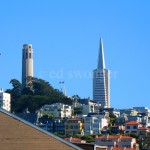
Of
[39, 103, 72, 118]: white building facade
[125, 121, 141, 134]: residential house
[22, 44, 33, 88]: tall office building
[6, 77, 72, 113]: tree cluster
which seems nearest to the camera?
[125, 121, 141, 134]: residential house

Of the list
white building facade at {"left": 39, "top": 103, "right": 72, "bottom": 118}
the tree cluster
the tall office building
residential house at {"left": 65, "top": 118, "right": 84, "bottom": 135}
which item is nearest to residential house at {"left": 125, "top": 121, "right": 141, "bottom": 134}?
residential house at {"left": 65, "top": 118, "right": 84, "bottom": 135}

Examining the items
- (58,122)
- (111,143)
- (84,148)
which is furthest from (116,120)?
(84,148)

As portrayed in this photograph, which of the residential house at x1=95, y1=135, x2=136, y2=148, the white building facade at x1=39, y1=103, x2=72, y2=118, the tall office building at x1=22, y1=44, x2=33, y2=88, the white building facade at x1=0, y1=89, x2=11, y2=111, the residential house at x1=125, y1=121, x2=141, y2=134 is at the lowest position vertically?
the residential house at x1=95, y1=135, x2=136, y2=148

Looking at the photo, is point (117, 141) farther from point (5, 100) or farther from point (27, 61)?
point (27, 61)

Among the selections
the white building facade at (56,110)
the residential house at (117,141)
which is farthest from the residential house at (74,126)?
the residential house at (117,141)

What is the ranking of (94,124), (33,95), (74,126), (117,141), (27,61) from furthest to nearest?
(27,61), (33,95), (94,124), (74,126), (117,141)

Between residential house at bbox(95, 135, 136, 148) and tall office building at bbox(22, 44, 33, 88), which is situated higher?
tall office building at bbox(22, 44, 33, 88)

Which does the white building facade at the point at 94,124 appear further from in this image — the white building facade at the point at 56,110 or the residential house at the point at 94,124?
the white building facade at the point at 56,110

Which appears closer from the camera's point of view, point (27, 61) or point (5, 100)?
point (5, 100)

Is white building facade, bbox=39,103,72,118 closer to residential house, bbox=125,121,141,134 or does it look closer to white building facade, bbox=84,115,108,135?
white building facade, bbox=84,115,108,135

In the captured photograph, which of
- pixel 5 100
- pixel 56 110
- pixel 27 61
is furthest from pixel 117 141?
pixel 27 61

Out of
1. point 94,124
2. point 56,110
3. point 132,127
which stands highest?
point 56,110

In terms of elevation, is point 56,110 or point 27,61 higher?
point 27,61

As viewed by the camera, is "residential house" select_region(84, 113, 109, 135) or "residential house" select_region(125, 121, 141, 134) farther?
"residential house" select_region(84, 113, 109, 135)
